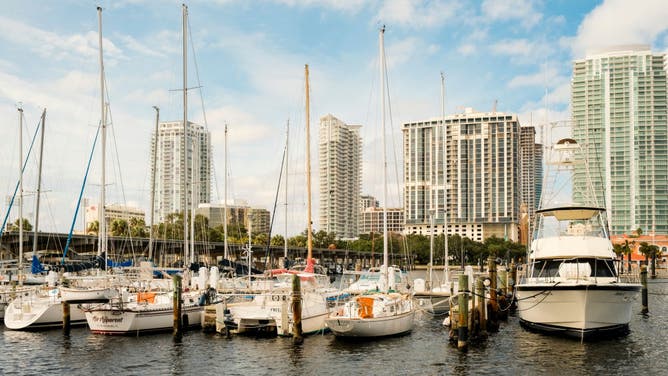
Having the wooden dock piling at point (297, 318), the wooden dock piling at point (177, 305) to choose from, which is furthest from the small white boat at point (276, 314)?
the wooden dock piling at point (177, 305)

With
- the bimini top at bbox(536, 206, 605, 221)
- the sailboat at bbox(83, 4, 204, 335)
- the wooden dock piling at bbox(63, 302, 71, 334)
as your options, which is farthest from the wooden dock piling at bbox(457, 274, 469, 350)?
the wooden dock piling at bbox(63, 302, 71, 334)

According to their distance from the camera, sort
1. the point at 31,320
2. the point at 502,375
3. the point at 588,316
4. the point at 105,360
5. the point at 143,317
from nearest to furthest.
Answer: the point at 502,375
the point at 105,360
the point at 588,316
the point at 143,317
the point at 31,320

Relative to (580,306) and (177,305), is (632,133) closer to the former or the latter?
(580,306)

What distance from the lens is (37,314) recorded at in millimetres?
35469

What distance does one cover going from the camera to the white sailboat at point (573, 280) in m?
29.1

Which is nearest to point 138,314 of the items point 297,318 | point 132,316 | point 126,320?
point 132,316

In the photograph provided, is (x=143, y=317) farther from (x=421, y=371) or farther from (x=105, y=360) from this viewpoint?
(x=421, y=371)

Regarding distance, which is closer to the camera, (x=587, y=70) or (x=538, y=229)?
(x=538, y=229)

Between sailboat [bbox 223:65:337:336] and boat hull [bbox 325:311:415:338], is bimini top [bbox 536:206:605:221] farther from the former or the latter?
sailboat [bbox 223:65:337:336]

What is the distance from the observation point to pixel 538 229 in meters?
35.6

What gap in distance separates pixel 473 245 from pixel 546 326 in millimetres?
158941

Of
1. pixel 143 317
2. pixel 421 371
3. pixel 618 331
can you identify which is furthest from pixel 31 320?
pixel 618 331

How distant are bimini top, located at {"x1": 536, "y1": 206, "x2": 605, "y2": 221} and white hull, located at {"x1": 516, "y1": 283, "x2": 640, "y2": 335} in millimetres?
5062

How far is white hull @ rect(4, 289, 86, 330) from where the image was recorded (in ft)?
116
